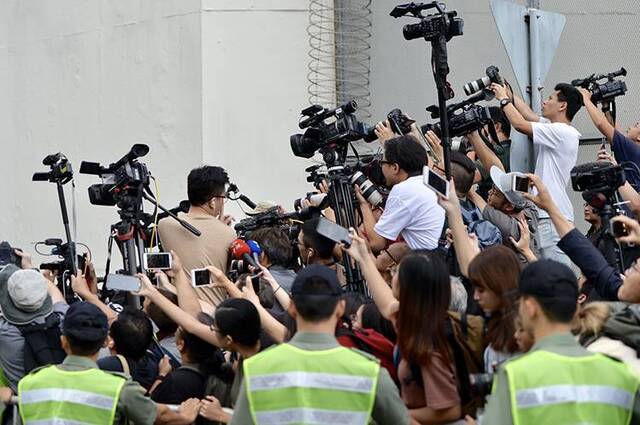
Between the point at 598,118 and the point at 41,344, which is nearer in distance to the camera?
the point at 41,344

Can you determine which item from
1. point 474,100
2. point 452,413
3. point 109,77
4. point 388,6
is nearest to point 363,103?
point 388,6

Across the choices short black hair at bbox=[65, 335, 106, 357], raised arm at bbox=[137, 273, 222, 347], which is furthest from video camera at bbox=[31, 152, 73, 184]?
short black hair at bbox=[65, 335, 106, 357]

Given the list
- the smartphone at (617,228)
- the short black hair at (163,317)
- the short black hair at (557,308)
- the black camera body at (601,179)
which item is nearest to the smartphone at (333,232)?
the smartphone at (617,228)

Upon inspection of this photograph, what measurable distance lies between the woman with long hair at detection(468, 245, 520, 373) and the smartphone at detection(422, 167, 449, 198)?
0.74 metres

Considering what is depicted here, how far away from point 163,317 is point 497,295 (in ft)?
8.91

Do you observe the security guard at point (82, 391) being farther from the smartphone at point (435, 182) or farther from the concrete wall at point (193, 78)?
the concrete wall at point (193, 78)

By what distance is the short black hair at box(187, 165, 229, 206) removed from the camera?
8.09 m

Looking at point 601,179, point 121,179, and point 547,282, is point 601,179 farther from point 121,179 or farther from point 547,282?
point 121,179

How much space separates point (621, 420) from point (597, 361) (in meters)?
0.23

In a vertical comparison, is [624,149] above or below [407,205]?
above

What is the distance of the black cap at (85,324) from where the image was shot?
5.82 meters

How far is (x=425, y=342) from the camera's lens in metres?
5.25

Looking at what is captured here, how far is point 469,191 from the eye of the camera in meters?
8.17

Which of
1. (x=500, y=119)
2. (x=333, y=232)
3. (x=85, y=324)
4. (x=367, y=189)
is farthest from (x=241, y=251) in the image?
(x=500, y=119)
